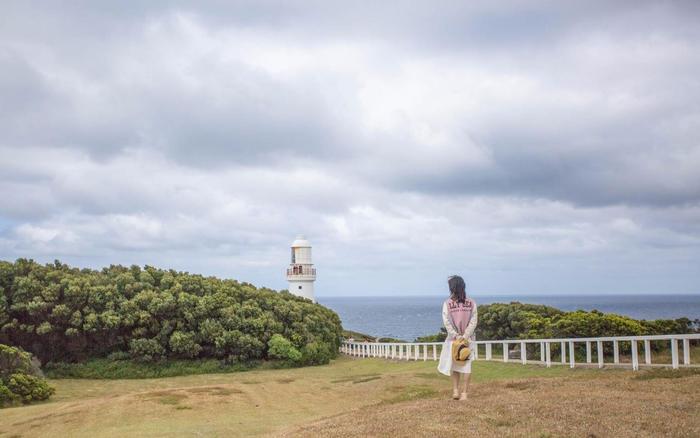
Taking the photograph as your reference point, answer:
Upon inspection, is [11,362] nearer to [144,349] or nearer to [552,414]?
[144,349]

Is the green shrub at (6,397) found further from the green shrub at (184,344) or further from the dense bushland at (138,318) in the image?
the green shrub at (184,344)

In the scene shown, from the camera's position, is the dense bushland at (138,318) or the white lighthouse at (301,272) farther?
the white lighthouse at (301,272)

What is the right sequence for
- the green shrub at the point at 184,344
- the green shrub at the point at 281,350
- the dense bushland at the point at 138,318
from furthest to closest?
the green shrub at the point at 281,350
the green shrub at the point at 184,344
the dense bushland at the point at 138,318

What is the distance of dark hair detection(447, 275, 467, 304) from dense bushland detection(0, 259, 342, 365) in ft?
72.6

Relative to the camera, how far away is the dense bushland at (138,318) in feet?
103

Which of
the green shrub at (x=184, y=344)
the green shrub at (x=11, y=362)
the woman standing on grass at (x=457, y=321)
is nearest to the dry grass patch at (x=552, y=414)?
the woman standing on grass at (x=457, y=321)

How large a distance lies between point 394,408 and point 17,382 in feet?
50.1

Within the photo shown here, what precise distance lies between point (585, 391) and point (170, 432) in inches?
335

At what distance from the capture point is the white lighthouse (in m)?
50.3

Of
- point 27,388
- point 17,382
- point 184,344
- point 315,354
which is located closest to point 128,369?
point 184,344

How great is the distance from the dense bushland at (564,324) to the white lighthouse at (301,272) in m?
15.7

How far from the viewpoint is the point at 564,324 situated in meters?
26.1

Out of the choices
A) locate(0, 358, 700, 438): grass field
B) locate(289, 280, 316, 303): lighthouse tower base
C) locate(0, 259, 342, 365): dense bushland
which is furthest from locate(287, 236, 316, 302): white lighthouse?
locate(0, 358, 700, 438): grass field

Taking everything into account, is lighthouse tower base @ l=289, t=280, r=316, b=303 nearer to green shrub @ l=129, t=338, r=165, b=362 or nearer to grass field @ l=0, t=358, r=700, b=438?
green shrub @ l=129, t=338, r=165, b=362
